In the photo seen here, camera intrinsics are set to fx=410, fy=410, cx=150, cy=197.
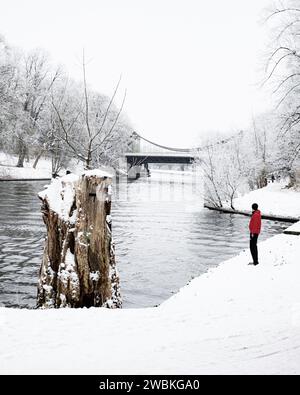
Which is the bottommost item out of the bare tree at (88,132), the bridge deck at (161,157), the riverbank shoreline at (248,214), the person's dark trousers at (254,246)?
the riverbank shoreline at (248,214)

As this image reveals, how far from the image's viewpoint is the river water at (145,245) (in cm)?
1123

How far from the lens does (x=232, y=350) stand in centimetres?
479

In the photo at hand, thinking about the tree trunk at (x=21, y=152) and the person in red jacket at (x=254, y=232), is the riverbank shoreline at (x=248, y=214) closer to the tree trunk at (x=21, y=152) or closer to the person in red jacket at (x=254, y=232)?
the person in red jacket at (x=254, y=232)

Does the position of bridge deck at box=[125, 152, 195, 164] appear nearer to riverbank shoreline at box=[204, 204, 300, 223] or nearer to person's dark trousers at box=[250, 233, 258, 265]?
riverbank shoreline at box=[204, 204, 300, 223]

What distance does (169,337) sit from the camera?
5270 millimetres

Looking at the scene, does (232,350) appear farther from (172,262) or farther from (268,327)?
(172,262)

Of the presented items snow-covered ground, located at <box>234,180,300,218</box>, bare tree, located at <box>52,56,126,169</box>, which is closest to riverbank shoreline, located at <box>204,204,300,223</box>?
snow-covered ground, located at <box>234,180,300,218</box>

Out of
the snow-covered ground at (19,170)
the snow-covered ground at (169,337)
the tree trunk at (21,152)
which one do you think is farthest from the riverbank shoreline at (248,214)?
the tree trunk at (21,152)

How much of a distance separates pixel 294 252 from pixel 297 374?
7553mm

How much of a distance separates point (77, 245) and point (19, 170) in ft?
140

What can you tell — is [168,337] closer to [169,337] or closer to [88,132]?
[169,337]

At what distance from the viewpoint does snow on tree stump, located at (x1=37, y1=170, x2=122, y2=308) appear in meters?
6.50

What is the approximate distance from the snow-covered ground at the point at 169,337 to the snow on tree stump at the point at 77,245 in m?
0.47
